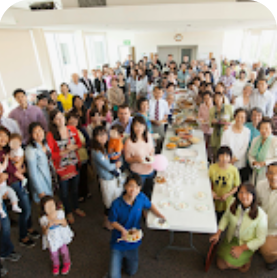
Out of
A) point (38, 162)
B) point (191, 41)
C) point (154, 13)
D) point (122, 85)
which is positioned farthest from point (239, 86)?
point (191, 41)

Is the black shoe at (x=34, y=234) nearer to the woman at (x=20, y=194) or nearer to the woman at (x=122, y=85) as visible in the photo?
the woman at (x=20, y=194)

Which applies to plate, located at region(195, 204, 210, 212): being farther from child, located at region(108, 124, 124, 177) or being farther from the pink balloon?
child, located at region(108, 124, 124, 177)

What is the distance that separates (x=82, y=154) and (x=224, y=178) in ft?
6.67

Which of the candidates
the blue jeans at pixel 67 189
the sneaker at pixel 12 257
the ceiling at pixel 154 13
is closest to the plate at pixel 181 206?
the blue jeans at pixel 67 189

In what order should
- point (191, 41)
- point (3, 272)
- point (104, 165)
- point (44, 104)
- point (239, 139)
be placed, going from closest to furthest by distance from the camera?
point (3, 272) → point (104, 165) → point (239, 139) → point (44, 104) → point (191, 41)

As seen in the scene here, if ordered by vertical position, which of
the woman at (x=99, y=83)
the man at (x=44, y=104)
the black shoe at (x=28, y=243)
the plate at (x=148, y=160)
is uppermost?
the man at (x=44, y=104)

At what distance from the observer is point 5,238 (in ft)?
8.82

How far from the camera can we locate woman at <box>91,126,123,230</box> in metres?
2.80

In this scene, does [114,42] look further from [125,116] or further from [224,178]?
[224,178]

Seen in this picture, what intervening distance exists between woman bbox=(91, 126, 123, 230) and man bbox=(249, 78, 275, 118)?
10.9 feet

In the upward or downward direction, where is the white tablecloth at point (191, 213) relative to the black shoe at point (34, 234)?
upward

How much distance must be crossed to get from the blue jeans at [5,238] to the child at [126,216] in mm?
1324

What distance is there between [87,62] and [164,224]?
910 cm

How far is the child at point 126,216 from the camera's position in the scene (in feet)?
7.36
